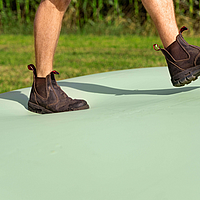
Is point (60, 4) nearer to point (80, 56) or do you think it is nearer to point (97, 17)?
point (80, 56)

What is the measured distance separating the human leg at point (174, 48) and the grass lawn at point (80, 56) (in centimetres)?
168

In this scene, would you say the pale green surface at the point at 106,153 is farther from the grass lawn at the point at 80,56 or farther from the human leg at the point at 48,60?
the grass lawn at the point at 80,56

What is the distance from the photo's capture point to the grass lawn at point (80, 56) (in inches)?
142

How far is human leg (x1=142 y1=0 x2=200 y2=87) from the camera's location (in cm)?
162

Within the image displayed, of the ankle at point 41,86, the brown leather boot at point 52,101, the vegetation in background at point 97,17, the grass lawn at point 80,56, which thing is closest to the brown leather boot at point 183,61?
the brown leather boot at point 52,101

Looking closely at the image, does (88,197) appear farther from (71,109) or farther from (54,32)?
(54,32)

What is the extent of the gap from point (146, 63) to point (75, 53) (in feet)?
4.22

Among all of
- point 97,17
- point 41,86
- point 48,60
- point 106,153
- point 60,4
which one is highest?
point 97,17

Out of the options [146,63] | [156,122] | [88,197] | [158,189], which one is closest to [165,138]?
[156,122]

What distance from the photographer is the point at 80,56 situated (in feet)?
15.3

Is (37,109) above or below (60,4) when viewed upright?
below

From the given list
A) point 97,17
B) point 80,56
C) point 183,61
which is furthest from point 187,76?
point 97,17

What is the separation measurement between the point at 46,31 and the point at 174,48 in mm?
614

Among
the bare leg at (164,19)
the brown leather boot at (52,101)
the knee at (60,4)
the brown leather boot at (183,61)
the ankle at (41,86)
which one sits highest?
the knee at (60,4)
